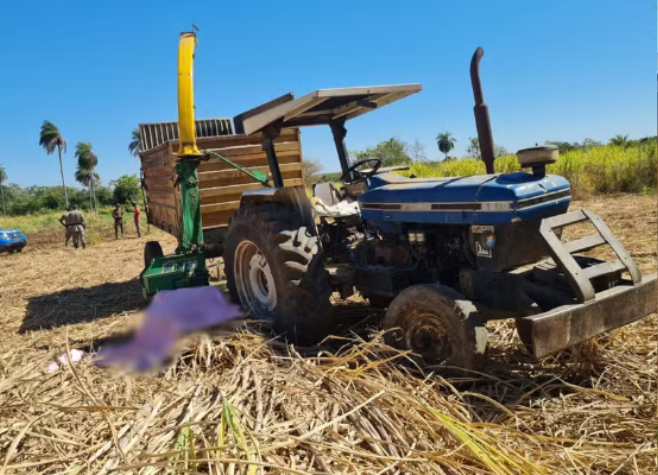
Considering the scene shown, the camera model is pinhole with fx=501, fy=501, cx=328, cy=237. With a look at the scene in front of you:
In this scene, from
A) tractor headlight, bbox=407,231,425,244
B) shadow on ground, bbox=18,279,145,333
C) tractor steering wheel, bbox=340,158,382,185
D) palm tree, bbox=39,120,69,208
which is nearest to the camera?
tractor headlight, bbox=407,231,425,244

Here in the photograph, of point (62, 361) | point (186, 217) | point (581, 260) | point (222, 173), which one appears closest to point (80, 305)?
point (186, 217)

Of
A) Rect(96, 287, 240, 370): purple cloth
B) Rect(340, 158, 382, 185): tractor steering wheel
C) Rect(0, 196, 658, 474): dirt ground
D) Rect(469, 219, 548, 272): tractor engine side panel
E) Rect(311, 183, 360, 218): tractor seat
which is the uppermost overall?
Rect(340, 158, 382, 185): tractor steering wheel

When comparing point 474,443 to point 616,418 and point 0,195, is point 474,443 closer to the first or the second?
point 616,418

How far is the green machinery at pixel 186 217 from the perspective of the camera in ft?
15.6

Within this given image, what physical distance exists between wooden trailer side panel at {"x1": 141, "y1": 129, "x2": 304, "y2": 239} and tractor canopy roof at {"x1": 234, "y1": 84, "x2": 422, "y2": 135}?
5.42 ft

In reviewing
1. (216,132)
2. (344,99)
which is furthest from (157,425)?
(216,132)

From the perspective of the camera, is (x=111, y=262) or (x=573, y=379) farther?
(x=111, y=262)

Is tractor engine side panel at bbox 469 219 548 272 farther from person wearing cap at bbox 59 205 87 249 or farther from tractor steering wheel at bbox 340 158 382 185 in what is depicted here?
person wearing cap at bbox 59 205 87 249

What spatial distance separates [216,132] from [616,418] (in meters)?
6.81

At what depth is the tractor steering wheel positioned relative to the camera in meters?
4.12

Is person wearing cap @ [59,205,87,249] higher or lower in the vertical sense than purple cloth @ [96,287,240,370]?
higher

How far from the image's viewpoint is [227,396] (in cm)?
243

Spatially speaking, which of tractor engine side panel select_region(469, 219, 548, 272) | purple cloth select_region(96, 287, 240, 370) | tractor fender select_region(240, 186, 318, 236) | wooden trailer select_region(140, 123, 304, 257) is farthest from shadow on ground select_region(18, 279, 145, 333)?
tractor engine side panel select_region(469, 219, 548, 272)

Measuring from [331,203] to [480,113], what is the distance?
1698mm
